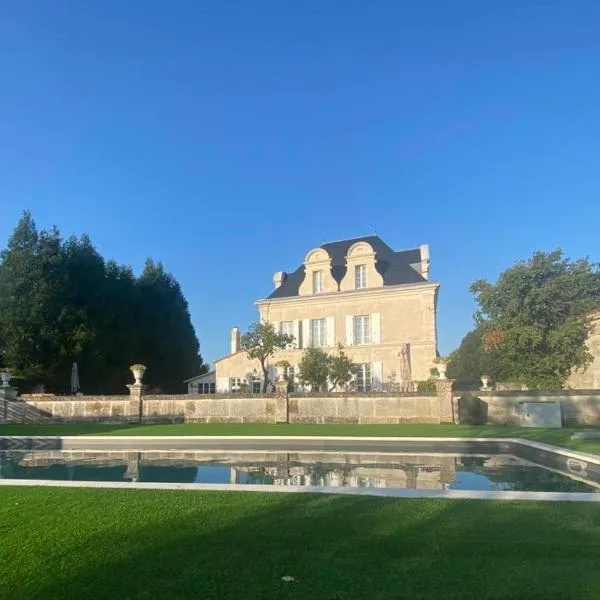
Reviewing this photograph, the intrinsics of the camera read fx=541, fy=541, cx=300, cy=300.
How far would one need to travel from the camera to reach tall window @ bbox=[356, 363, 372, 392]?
30342 millimetres

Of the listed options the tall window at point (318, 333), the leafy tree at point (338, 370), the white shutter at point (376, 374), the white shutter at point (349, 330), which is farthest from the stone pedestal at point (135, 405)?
the white shutter at point (349, 330)

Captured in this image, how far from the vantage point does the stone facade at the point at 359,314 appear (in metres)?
30.1

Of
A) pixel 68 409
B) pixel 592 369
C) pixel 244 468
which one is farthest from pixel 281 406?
pixel 592 369

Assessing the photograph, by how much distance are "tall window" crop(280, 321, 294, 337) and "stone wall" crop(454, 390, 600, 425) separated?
1555 cm

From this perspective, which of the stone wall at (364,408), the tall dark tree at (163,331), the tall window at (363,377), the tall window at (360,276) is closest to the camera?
the stone wall at (364,408)

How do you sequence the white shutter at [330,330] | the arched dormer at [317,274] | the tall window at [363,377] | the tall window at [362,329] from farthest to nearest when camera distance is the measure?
the arched dormer at [317,274], the white shutter at [330,330], the tall window at [362,329], the tall window at [363,377]

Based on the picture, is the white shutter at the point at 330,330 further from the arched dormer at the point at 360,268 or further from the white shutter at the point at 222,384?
the white shutter at the point at 222,384

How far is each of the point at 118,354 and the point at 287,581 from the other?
31492mm

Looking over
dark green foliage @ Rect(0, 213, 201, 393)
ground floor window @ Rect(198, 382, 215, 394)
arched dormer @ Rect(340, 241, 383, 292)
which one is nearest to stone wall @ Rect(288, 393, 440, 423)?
arched dormer @ Rect(340, 241, 383, 292)

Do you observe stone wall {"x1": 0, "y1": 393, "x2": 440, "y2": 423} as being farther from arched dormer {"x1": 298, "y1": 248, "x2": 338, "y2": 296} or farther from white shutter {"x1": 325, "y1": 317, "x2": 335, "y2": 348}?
arched dormer {"x1": 298, "y1": 248, "x2": 338, "y2": 296}

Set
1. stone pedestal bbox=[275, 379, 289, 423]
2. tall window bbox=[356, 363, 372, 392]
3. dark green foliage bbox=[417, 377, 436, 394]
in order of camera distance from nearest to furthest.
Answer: stone pedestal bbox=[275, 379, 289, 423] < dark green foliage bbox=[417, 377, 436, 394] < tall window bbox=[356, 363, 372, 392]

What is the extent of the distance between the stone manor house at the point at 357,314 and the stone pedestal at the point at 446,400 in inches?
358

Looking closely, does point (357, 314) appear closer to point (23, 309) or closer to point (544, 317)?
point (544, 317)

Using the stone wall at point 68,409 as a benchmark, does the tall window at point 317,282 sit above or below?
above
